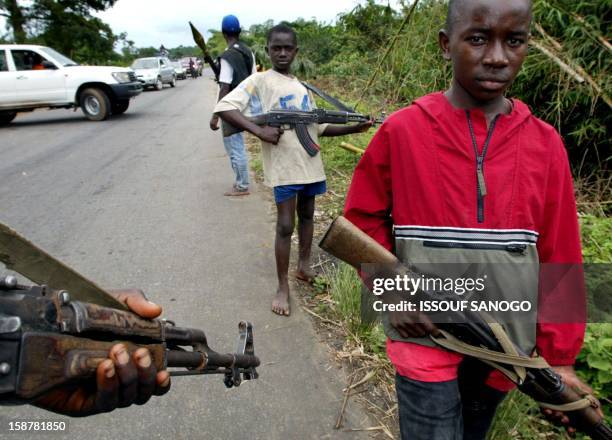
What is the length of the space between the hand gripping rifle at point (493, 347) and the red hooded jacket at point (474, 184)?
0.09 metres

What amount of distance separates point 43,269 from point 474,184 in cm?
123

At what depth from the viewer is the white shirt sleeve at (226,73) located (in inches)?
183

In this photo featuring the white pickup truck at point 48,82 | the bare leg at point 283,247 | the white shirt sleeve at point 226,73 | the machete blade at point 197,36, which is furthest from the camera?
the white pickup truck at point 48,82

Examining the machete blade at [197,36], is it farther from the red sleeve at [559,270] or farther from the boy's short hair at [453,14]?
the red sleeve at [559,270]

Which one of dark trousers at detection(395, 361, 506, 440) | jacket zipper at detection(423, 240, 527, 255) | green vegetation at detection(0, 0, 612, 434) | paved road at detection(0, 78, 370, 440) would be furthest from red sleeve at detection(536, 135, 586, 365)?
paved road at detection(0, 78, 370, 440)

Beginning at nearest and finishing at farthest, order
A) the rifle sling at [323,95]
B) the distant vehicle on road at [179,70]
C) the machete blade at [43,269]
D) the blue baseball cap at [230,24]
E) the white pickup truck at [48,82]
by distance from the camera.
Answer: the machete blade at [43,269], the rifle sling at [323,95], the blue baseball cap at [230,24], the white pickup truck at [48,82], the distant vehicle on road at [179,70]

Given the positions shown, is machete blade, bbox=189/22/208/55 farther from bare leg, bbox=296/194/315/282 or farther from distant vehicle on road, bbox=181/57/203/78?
distant vehicle on road, bbox=181/57/203/78

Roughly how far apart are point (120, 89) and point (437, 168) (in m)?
12.0

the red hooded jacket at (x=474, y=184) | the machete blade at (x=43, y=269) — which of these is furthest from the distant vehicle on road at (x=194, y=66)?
the machete blade at (x=43, y=269)

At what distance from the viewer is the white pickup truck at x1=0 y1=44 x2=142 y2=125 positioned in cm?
1112

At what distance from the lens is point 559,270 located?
57.6 inches

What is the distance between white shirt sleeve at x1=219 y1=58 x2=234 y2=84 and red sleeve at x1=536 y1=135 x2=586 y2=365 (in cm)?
378

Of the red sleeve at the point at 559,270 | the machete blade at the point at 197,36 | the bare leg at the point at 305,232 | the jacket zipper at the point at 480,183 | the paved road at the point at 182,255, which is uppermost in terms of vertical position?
the machete blade at the point at 197,36

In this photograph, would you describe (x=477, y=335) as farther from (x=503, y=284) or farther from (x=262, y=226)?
Result: (x=262, y=226)
